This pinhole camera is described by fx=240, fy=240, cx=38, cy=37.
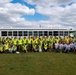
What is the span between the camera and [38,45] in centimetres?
2220

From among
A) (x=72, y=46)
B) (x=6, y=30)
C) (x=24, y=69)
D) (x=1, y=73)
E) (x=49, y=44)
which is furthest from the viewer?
(x=6, y=30)

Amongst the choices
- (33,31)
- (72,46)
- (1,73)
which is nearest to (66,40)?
(72,46)

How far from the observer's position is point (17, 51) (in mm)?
22016

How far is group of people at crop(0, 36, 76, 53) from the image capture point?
834 inches

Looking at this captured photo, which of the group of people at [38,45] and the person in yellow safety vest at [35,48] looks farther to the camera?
the person in yellow safety vest at [35,48]

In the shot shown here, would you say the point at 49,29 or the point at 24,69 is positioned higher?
the point at 49,29

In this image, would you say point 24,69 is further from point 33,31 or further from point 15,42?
point 33,31

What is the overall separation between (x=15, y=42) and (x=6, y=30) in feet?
30.7

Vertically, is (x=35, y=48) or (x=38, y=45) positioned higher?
(x=38, y=45)

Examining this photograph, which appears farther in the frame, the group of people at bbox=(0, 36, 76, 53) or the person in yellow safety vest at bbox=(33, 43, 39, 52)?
the person in yellow safety vest at bbox=(33, 43, 39, 52)

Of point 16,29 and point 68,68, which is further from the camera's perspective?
point 16,29

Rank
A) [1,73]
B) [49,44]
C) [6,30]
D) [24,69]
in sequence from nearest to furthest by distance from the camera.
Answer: [1,73], [24,69], [49,44], [6,30]

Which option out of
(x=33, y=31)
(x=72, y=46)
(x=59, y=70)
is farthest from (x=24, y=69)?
(x=33, y=31)

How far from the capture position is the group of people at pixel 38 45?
21188 mm
